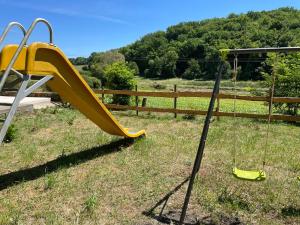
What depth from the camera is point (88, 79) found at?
73.2ft

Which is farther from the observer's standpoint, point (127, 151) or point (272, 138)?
point (272, 138)

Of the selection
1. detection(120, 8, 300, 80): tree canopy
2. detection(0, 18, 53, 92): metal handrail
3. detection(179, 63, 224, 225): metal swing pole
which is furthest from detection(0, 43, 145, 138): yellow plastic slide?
detection(120, 8, 300, 80): tree canopy

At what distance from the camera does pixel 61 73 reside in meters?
5.99

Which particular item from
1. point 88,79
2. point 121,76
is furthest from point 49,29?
point 88,79

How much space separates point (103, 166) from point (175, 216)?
2413 mm

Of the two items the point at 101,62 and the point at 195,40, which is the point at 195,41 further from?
the point at 101,62

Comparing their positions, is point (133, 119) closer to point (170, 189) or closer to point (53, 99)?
point (53, 99)

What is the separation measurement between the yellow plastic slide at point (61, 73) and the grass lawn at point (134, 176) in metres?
0.83

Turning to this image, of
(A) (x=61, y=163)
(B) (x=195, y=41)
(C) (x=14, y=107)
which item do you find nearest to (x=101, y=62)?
(A) (x=61, y=163)

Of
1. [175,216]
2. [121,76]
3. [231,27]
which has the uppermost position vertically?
[231,27]

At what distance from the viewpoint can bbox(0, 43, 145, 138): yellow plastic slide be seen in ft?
16.3

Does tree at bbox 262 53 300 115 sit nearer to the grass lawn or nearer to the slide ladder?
the grass lawn

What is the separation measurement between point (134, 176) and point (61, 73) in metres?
2.04

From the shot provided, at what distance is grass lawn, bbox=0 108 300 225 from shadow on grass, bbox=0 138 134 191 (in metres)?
0.02
